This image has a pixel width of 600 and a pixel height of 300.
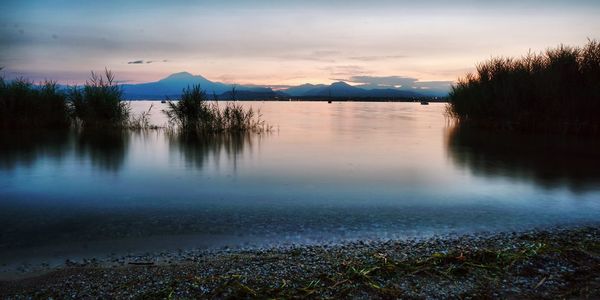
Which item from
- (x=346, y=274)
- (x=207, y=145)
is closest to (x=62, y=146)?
(x=207, y=145)

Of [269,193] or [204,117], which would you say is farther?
[204,117]

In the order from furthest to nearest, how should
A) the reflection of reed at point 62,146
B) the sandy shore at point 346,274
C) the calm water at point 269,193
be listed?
the reflection of reed at point 62,146 → the calm water at point 269,193 → the sandy shore at point 346,274

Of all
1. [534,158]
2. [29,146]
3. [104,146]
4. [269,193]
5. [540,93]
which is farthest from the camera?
[540,93]

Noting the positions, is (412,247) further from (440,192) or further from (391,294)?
(440,192)

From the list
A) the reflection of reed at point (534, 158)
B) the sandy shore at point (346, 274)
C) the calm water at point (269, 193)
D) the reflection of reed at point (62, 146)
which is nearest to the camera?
the sandy shore at point (346, 274)

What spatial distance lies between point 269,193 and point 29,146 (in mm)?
13584

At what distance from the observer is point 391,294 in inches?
174

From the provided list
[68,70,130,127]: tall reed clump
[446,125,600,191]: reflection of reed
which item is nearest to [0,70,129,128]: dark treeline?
[68,70,130,127]: tall reed clump

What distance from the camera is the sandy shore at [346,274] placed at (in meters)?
4.46

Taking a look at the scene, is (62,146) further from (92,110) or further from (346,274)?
(346,274)

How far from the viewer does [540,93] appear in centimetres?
2517

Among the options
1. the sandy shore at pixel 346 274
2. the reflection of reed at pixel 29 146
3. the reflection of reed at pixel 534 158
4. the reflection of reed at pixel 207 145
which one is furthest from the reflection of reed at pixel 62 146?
the reflection of reed at pixel 534 158

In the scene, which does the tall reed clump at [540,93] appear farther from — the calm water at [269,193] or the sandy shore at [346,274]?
the sandy shore at [346,274]

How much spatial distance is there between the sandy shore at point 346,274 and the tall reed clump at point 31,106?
24.1 metres
